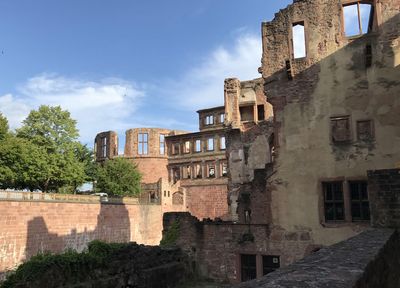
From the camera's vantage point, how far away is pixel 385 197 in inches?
336

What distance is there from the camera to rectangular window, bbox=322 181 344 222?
1374 centimetres

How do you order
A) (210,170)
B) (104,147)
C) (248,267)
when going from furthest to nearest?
A: (104,147), (210,170), (248,267)

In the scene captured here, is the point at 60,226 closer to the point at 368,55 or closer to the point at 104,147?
the point at 368,55

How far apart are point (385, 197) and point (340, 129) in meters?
6.59

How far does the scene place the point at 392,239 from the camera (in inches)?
292

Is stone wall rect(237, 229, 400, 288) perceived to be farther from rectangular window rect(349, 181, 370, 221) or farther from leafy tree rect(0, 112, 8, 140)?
leafy tree rect(0, 112, 8, 140)

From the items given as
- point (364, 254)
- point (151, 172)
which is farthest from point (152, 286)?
point (151, 172)

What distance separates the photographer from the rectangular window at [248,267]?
49.9ft

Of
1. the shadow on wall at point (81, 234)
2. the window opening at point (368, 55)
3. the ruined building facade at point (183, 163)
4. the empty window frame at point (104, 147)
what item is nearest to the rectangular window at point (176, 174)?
the ruined building facade at point (183, 163)

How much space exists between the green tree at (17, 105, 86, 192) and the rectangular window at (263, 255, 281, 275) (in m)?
23.9

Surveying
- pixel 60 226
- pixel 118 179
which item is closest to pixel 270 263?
pixel 60 226

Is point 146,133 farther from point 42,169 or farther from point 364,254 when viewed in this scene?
point 364,254

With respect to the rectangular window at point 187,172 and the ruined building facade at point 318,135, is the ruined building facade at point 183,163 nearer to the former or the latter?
the rectangular window at point 187,172

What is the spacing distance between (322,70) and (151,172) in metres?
35.7
